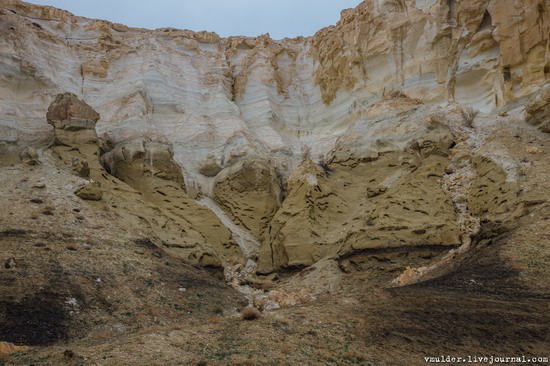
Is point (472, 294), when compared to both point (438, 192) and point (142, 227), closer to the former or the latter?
point (438, 192)

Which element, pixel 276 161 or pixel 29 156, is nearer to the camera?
pixel 29 156

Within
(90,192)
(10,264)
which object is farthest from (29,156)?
(10,264)

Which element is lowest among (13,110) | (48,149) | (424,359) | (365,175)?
(424,359)

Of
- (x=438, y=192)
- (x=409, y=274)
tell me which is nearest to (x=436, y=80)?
(x=438, y=192)

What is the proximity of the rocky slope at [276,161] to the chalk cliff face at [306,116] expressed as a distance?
4.3 inches

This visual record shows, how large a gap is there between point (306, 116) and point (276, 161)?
764cm

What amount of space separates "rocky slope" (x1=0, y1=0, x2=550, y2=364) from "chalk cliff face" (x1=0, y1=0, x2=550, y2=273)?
0.11 meters

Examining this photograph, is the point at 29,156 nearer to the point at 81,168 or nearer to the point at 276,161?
the point at 81,168

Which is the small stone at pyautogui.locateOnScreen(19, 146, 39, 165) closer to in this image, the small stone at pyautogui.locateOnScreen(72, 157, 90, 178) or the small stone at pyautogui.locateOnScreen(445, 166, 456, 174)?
the small stone at pyautogui.locateOnScreen(72, 157, 90, 178)

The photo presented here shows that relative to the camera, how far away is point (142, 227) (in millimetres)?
21906

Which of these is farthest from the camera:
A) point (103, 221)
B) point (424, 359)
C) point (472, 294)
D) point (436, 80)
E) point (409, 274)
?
point (436, 80)

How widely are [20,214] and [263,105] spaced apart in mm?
21243

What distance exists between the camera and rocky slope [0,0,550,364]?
17.2 meters

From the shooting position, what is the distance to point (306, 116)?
37.9 meters
